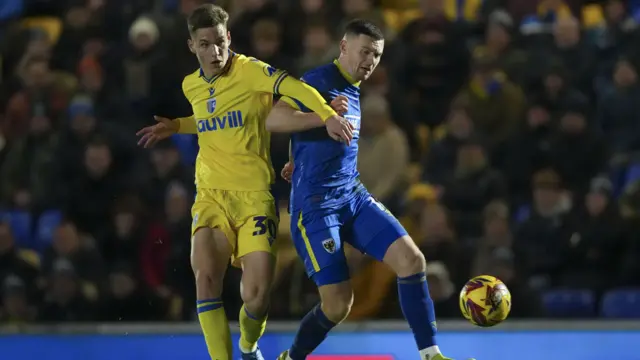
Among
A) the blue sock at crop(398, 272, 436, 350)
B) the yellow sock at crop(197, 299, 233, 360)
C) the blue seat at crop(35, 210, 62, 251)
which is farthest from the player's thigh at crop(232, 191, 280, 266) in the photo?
the blue seat at crop(35, 210, 62, 251)

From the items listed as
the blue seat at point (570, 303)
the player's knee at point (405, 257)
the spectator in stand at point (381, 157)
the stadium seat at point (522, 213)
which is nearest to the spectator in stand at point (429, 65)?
the spectator in stand at point (381, 157)

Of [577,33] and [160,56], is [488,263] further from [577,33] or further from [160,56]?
[160,56]

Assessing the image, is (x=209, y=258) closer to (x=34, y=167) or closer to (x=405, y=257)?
(x=405, y=257)

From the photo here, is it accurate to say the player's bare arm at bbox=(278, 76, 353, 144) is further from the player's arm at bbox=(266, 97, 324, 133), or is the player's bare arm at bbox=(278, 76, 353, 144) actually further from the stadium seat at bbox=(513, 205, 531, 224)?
the stadium seat at bbox=(513, 205, 531, 224)

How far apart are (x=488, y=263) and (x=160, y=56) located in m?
3.46

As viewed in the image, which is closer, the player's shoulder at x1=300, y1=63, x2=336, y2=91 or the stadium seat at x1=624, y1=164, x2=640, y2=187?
the player's shoulder at x1=300, y1=63, x2=336, y2=91

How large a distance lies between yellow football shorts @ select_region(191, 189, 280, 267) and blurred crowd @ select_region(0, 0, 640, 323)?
268 centimetres

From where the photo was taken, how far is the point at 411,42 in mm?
10531

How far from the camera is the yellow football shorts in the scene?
6.37 meters

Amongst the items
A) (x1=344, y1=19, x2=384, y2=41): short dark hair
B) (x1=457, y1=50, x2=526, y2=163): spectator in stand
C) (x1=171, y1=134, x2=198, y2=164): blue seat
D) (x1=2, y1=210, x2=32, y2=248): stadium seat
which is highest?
(x1=344, y1=19, x2=384, y2=41): short dark hair

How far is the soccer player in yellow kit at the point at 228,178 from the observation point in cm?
632

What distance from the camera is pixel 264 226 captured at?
640 cm

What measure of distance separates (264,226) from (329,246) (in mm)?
393

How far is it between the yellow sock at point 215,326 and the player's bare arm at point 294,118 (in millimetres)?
968
